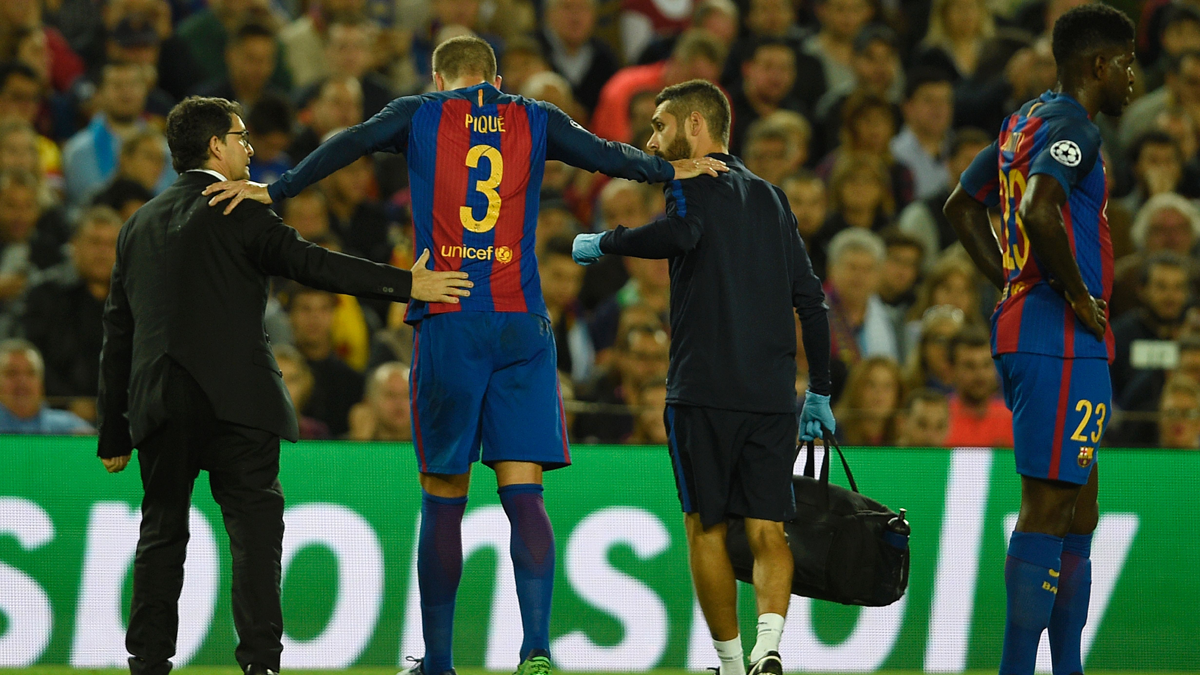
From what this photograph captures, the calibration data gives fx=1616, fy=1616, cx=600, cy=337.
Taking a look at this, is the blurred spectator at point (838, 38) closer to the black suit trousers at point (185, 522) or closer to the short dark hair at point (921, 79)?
the short dark hair at point (921, 79)

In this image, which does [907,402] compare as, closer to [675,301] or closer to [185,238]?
[675,301]

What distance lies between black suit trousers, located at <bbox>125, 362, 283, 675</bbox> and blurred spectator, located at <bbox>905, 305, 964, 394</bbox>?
4.90m

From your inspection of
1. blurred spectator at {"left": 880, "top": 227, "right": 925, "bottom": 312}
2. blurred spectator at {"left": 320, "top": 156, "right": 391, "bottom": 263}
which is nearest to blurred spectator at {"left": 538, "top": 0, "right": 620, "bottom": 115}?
blurred spectator at {"left": 320, "top": 156, "right": 391, "bottom": 263}

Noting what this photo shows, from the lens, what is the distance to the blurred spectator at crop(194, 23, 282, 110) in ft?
38.0

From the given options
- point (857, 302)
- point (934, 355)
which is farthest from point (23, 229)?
point (934, 355)

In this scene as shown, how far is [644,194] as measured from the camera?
10891 mm

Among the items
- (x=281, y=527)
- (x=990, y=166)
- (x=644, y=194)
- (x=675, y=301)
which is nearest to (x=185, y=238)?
(x=281, y=527)

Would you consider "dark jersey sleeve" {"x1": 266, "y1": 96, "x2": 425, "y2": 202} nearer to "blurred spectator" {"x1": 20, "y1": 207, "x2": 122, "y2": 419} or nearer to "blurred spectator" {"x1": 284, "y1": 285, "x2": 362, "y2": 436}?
"blurred spectator" {"x1": 284, "y1": 285, "x2": 362, "y2": 436}

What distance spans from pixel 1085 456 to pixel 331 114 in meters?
7.00

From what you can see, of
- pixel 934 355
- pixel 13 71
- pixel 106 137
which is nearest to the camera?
pixel 934 355

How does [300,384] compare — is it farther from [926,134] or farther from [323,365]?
[926,134]

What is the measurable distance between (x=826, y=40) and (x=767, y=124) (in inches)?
78.8

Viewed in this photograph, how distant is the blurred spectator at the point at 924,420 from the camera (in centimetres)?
860

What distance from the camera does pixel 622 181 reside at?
1062 cm
